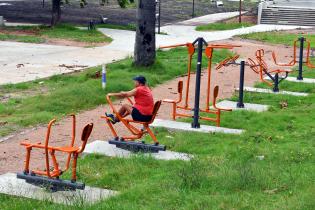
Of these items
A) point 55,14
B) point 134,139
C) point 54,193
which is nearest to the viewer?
point 54,193

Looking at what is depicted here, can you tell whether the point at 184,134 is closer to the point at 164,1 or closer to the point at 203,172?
the point at 203,172

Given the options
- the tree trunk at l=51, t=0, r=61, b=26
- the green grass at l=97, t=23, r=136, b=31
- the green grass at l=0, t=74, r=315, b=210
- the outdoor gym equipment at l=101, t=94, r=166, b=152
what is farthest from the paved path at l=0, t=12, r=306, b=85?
the green grass at l=0, t=74, r=315, b=210

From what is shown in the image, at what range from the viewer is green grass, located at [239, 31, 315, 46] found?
32647 mm

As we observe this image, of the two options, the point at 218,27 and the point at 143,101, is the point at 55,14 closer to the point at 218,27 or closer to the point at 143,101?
the point at 218,27

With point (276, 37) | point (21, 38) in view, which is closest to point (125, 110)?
point (21, 38)

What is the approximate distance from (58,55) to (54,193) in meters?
17.4

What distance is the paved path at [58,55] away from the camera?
21312 mm

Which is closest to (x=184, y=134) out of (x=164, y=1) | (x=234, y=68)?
(x=234, y=68)

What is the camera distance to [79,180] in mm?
9508

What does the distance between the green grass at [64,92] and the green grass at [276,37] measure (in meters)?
11.1

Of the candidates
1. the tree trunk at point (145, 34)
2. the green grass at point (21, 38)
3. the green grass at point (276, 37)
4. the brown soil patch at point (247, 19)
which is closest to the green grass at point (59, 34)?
the green grass at point (21, 38)

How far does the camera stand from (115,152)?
11.1 meters

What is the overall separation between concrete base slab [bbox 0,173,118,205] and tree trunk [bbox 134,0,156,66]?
36.8 ft

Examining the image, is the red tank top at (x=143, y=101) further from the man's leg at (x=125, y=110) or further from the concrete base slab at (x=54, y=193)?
the concrete base slab at (x=54, y=193)
